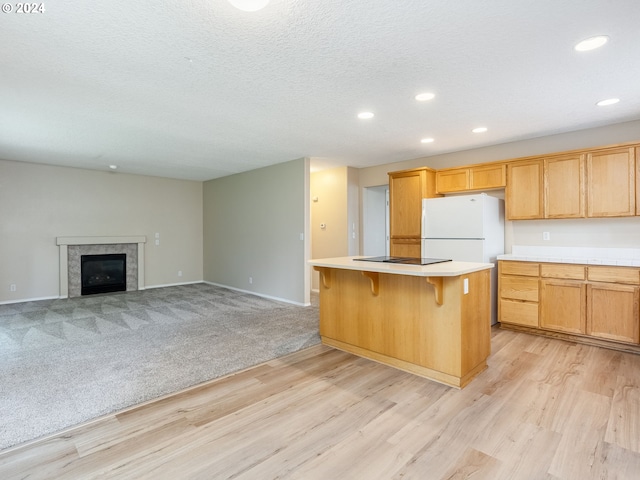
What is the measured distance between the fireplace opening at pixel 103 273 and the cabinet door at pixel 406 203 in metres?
5.55

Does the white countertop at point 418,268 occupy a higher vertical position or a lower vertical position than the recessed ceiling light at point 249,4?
lower

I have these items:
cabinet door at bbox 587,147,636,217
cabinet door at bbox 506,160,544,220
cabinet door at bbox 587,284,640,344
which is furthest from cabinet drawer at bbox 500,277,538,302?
cabinet door at bbox 587,147,636,217

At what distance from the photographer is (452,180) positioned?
4953 millimetres

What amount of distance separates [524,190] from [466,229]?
32.9 inches

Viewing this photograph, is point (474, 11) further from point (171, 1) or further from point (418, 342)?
point (418, 342)

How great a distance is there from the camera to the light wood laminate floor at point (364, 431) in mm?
1758

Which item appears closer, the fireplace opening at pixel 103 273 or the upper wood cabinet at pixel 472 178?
the upper wood cabinet at pixel 472 178

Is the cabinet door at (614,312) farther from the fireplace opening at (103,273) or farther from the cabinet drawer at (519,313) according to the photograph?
the fireplace opening at (103,273)

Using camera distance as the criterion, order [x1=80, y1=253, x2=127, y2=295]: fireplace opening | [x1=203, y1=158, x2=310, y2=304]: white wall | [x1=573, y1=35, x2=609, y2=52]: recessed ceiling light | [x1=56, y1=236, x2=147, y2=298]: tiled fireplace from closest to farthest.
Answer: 1. [x1=573, y1=35, x2=609, y2=52]: recessed ceiling light
2. [x1=203, y1=158, x2=310, y2=304]: white wall
3. [x1=56, y1=236, x2=147, y2=298]: tiled fireplace
4. [x1=80, y1=253, x2=127, y2=295]: fireplace opening

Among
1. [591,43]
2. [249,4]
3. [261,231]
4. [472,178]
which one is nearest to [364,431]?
[249,4]

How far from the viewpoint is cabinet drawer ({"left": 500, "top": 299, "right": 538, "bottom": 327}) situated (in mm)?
3989

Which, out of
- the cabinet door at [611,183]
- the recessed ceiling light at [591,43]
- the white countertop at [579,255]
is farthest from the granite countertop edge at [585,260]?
the recessed ceiling light at [591,43]

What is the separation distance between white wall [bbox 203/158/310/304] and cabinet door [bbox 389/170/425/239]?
1400 mm

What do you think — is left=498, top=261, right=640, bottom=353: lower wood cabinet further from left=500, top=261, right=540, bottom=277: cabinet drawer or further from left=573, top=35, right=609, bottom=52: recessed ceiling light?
left=573, top=35, right=609, bottom=52: recessed ceiling light
